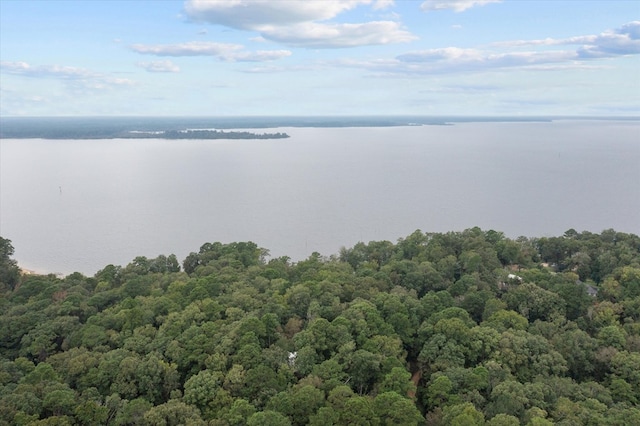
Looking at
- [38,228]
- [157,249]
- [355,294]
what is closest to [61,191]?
[38,228]

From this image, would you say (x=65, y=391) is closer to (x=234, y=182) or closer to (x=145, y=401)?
(x=145, y=401)

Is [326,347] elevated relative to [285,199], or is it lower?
lower

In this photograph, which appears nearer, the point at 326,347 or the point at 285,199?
the point at 326,347

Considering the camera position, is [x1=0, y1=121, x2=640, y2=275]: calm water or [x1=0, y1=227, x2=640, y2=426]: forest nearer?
[x1=0, y1=227, x2=640, y2=426]: forest

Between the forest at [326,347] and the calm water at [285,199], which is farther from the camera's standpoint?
the calm water at [285,199]
